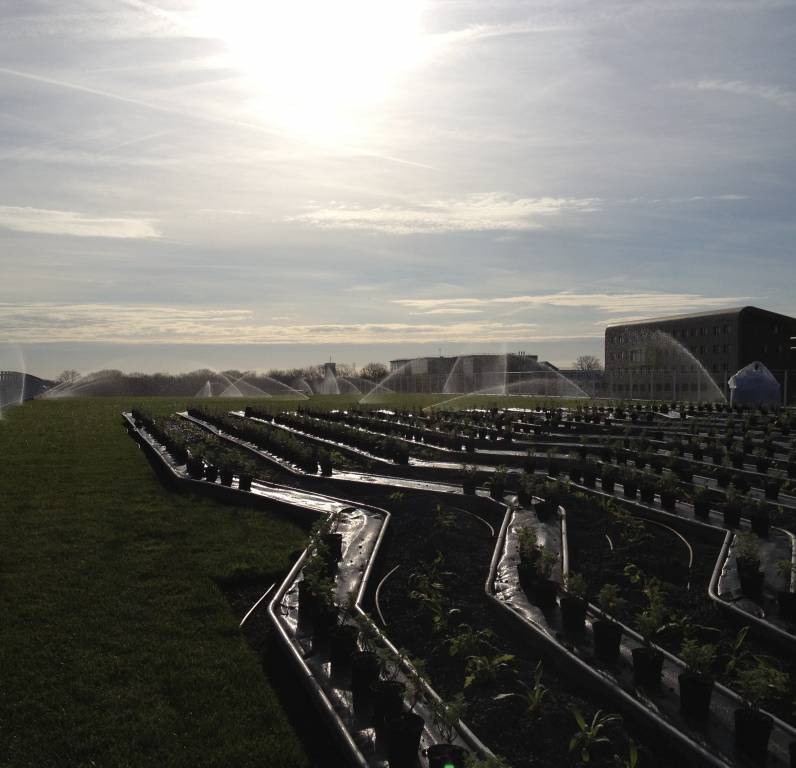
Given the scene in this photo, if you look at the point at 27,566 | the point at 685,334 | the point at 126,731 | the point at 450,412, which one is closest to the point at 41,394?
the point at 450,412

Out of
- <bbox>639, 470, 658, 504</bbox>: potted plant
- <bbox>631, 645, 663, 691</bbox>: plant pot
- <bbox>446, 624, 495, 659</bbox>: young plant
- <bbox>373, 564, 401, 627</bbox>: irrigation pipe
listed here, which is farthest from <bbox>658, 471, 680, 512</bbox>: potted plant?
<bbox>631, 645, 663, 691</bbox>: plant pot

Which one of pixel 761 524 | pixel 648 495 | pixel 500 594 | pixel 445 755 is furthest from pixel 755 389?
pixel 445 755

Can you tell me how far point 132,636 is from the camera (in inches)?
220

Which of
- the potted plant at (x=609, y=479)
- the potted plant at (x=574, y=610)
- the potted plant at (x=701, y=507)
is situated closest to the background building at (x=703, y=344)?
the potted plant at (x=609, y=479)

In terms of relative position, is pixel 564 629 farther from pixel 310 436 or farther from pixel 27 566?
pixel 310 436

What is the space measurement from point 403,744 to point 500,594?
8.73 feet

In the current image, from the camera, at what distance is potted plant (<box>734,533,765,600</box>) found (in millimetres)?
6117

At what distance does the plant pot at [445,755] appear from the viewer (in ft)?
11.6

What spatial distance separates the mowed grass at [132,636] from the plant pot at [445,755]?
843 millimetres

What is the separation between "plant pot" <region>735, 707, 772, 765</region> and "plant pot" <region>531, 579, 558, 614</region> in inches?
79.2

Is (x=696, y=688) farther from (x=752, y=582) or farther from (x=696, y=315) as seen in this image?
(x=696, y=315)

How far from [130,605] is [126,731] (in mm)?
2101

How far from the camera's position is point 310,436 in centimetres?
1977

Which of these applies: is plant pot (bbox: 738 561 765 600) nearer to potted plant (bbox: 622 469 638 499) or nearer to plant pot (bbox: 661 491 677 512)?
plant pot (bbox: 661 491 677 512)
